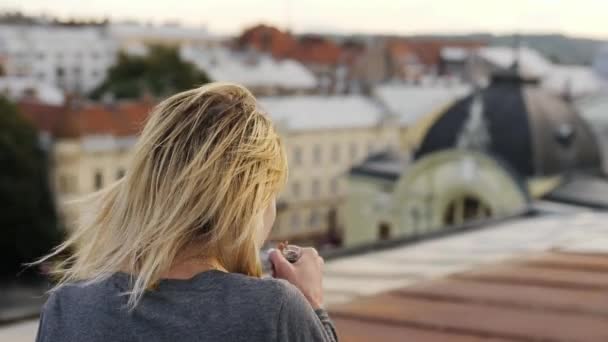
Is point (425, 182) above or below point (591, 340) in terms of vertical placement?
below

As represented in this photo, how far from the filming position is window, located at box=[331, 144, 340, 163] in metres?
38.5

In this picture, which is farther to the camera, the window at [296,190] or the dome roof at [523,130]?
the window at [296,190]

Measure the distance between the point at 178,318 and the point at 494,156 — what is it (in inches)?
859

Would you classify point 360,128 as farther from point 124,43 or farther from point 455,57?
point 124,43

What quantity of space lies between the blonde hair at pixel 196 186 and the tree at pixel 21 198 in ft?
84.2

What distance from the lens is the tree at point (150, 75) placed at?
4409 centimetres

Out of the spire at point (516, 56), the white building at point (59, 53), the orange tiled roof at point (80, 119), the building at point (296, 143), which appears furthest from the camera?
the white building at point (59, 53)

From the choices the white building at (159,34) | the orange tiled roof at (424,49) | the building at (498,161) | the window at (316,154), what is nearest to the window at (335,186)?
the window at (316,154)

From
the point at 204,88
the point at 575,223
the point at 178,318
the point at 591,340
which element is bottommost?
the point at 575,223

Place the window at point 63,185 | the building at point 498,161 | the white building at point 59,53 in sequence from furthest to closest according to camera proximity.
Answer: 1. the white building at point 59,53
2. the window at point 63,185
3. the building at point 498,161

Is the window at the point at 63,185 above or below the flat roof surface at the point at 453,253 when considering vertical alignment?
below

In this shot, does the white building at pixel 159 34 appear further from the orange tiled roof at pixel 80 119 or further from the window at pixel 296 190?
the orange tiled roof at pixel 80 119

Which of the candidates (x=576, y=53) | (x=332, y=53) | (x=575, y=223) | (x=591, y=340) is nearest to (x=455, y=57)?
(x=332, y=53)

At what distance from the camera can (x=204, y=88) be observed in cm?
166
